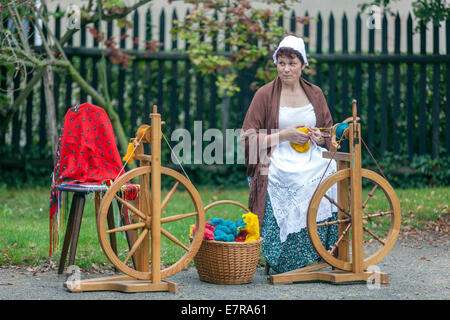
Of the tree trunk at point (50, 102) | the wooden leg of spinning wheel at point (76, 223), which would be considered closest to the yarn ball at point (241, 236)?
the wooden leg of spinning wheel at point (76, 223)

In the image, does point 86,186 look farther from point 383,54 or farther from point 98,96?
point 383,54

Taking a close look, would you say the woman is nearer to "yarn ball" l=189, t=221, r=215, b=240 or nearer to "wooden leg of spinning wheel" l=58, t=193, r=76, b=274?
"yarn ball" l=189, t=221, r=215, b=240

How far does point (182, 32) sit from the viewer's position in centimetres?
776

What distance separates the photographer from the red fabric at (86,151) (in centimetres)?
453

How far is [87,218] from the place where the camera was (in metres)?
6.50

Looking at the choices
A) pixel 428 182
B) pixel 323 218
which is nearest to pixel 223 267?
pixel 323 218

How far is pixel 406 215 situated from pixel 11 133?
5.21 m

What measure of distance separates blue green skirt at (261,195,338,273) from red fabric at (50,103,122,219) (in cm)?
115

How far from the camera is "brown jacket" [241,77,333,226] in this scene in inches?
186

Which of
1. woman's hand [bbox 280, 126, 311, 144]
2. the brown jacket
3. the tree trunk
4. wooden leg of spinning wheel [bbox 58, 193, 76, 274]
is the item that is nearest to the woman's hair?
the brown jacket

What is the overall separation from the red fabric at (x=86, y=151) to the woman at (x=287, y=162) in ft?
3.30

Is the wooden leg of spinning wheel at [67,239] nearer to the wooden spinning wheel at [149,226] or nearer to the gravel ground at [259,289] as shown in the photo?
the gravel ground at [259,289]

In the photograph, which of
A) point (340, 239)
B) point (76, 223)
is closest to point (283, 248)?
point (340, 239)

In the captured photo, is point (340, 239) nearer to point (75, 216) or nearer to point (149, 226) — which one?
point (149, 226)
